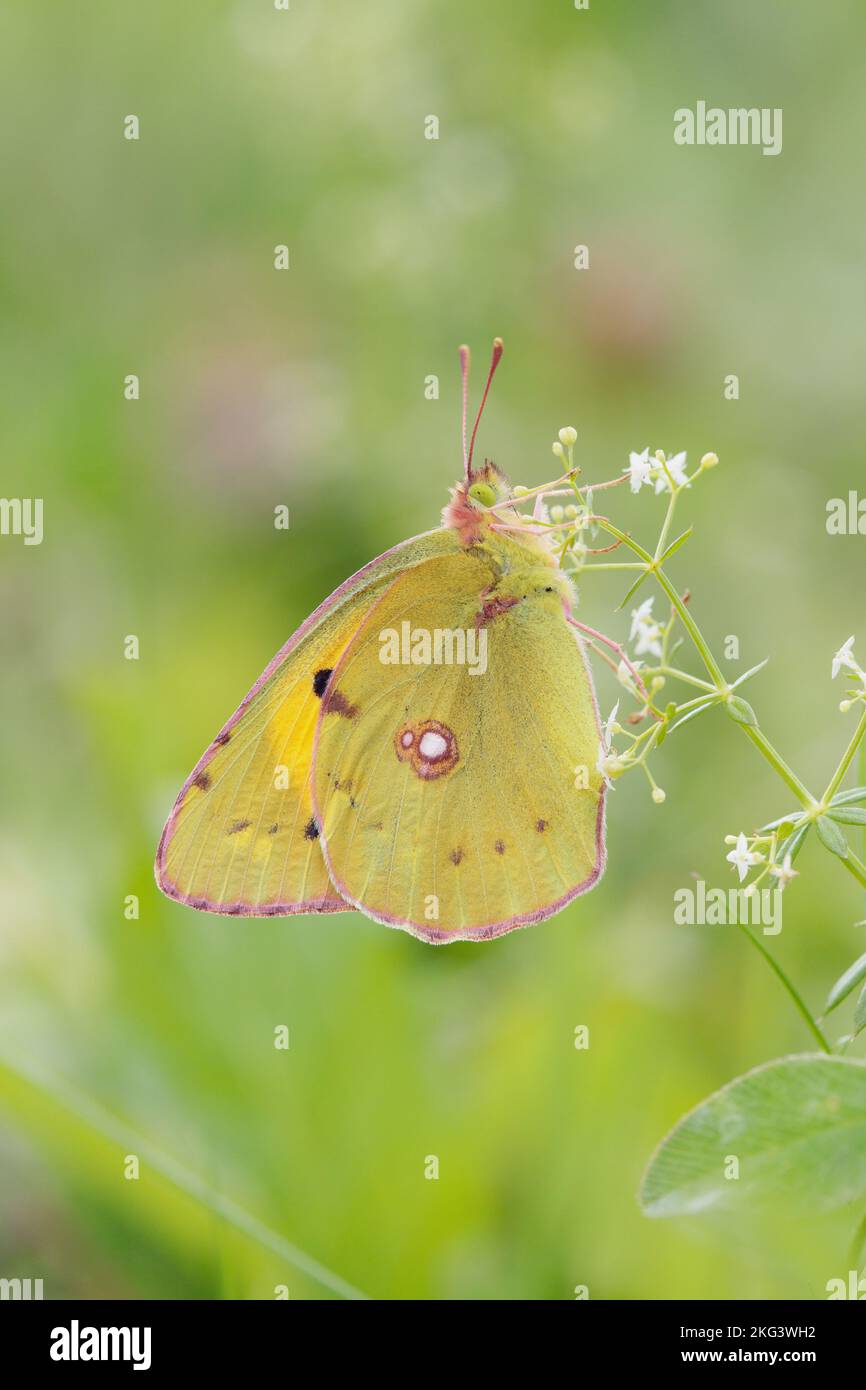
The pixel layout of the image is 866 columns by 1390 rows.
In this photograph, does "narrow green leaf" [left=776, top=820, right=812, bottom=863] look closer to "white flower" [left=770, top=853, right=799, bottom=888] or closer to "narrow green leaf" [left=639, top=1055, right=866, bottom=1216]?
"white flower" [left=770, top=853, right=799, bottom=888]

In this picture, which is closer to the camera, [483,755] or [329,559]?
[483,755]

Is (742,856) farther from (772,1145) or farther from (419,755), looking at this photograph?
(419,755)

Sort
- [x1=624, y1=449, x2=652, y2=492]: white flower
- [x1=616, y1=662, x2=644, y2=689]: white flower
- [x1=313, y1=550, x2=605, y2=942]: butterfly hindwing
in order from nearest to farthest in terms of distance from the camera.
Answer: [x1=616, y1=662, x2=644, y2=689]: white flower
[x1=624, y1=449, x2=652, y2=492]: white flower
[x1=313, y1=550, x2=605, y2=942]: butterfly hindwing

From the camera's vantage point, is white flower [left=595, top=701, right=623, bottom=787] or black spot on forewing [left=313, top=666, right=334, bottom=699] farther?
black spot on forewing [left=313, top=666, right=334, bottom=699]

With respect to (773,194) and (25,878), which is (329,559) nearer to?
(25,878)

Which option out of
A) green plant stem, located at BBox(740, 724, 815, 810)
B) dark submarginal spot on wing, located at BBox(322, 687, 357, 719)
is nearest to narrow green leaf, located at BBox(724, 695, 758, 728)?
green plant stem, located at BBox(740, 724, 815, 810)

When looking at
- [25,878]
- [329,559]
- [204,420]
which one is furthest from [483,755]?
[204,420]

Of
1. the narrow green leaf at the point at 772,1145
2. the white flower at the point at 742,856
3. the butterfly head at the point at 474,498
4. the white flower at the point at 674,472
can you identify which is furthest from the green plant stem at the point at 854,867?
the butterfly head at the point at 474,498
